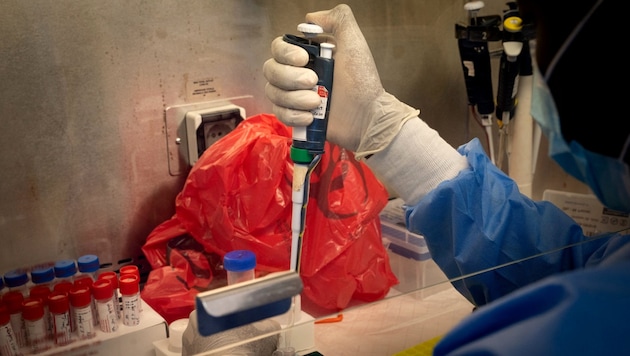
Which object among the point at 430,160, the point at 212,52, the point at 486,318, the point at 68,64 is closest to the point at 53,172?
the point at 68,64

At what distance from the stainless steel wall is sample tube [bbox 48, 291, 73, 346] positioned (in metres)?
0.30

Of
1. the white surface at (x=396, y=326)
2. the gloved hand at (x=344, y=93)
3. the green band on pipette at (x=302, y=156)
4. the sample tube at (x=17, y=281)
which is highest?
the gloved hand at (x=344, y=93)

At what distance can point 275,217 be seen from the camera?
1684mm

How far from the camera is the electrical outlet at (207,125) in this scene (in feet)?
5.88

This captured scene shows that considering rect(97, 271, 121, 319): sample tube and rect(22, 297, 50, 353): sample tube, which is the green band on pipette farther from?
rect(22, 297, 50, 353): sample tube

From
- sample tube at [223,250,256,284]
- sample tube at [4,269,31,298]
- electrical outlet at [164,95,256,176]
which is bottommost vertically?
sample tube at [4,269,31,298]

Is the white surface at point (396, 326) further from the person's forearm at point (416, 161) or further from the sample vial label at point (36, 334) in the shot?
the sample vial label at point (36, 334)

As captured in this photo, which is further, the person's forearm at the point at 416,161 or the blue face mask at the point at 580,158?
the person's forearm at the point at 416,161

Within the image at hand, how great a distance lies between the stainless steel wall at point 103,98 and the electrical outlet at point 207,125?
52 millimetres

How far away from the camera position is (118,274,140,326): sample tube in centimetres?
147

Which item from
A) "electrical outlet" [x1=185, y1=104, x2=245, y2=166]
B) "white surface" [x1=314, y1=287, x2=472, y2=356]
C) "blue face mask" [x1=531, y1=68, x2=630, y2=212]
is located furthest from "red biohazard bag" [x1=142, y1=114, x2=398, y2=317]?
"blue face mask" [x1=531, y1=68, x2=630, y2=212]

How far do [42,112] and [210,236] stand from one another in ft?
1.62

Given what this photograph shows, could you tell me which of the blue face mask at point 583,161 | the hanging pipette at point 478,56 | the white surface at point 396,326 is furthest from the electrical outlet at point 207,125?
the blue face mask at point 583,161

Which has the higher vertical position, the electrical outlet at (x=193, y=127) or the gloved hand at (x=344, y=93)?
the gloved hand at (x=344, y=93)
